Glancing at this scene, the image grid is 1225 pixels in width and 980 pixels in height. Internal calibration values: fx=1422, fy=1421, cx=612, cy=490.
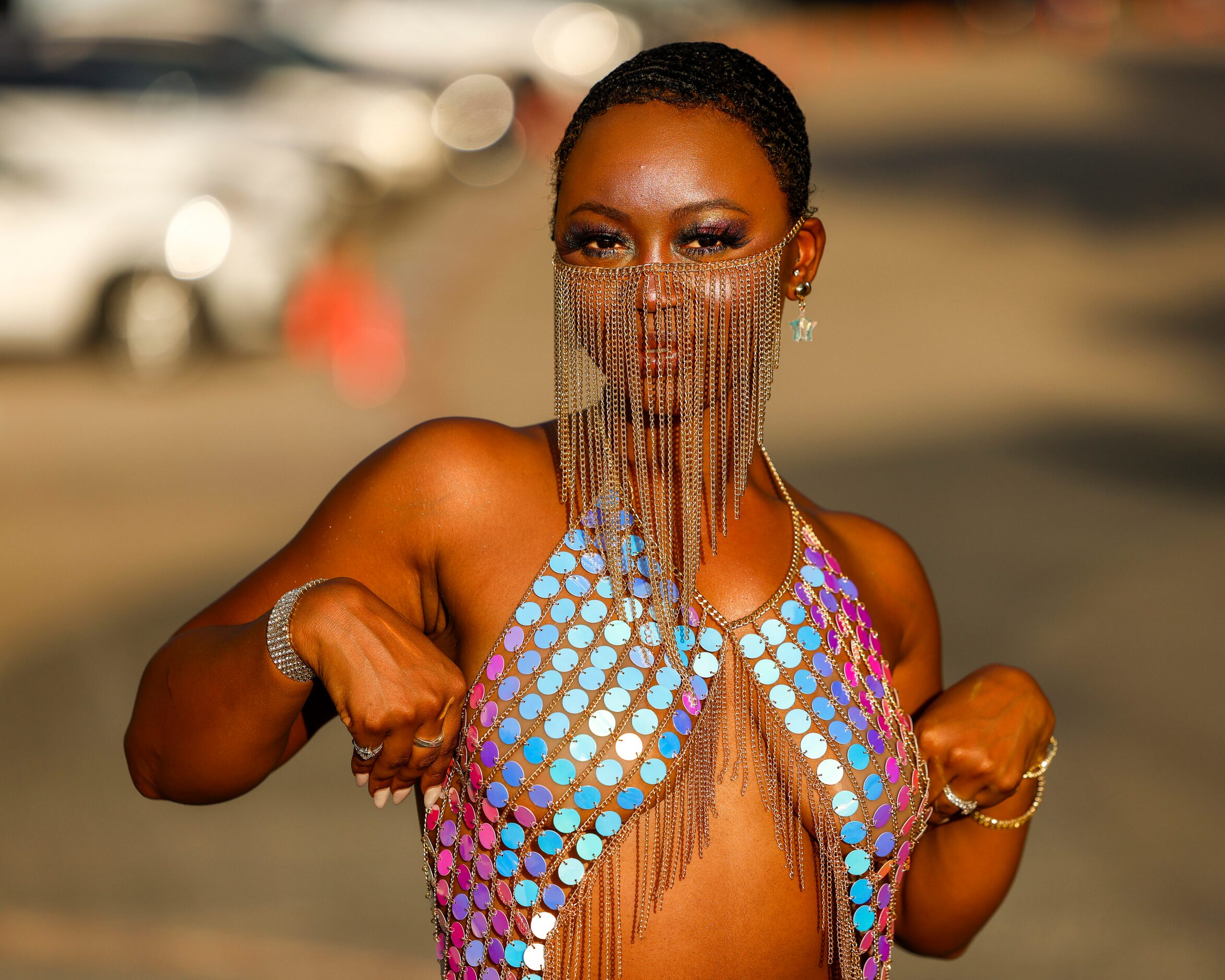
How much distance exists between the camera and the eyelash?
1829 millimetres

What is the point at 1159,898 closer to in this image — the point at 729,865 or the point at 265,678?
the point at 729,865

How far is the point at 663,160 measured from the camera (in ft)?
5.92

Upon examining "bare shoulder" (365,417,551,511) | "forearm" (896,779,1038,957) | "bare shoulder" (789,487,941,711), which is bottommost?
"forearm" (896,779,1038,957)

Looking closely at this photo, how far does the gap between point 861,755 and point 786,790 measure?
11 cm

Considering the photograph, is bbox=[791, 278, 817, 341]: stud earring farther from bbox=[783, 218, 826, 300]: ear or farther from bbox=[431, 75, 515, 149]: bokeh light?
bbox=[431, 75, 515, 149]: bokeh light

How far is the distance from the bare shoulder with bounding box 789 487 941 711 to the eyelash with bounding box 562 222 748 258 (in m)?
0.48

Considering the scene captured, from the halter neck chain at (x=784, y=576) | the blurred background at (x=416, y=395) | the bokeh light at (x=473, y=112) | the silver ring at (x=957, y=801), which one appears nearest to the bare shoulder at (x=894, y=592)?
the halter neck chain at (x=784, y=576)

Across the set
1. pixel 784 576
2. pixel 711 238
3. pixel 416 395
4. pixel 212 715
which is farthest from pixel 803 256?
pixel 416 395

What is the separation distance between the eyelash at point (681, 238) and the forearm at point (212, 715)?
0.62 meters

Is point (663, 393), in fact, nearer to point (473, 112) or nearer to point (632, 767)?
point (632, 767)

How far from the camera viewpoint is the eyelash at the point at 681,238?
6.00 feet

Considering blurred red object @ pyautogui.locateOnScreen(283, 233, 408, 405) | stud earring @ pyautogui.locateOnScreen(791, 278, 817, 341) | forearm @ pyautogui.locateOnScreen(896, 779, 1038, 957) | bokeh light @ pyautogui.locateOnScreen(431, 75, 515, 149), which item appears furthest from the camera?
bokeh light @ pyautogui.locateOnScreen(431, 75, 515, 149)

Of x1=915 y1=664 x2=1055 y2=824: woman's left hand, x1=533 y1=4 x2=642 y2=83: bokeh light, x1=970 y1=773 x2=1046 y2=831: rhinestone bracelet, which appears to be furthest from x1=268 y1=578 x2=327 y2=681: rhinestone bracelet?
x1=533 y1=4 x2=642 y2=83: bokeh light

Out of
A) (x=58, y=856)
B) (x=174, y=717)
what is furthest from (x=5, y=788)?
(x=174, y=717)
